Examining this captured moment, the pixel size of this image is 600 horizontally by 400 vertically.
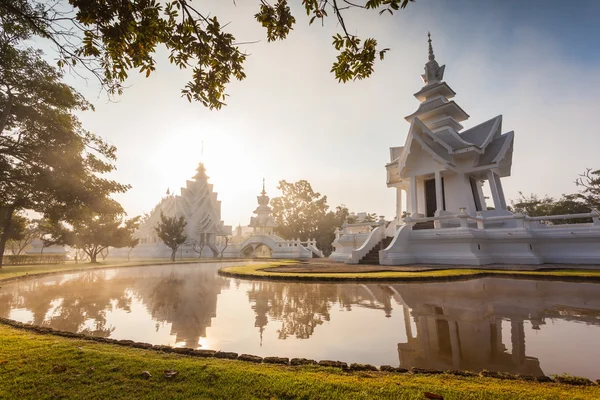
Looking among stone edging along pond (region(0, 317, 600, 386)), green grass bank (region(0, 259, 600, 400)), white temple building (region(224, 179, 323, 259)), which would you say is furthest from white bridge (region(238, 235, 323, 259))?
green grass bank (region(0, 259, 600, 400))

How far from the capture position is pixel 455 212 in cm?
1909

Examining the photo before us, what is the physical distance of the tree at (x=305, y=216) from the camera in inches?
1687

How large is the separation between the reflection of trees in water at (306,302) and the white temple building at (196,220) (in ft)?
123

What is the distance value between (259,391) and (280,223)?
142ft

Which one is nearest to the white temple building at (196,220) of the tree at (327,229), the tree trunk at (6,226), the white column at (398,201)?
the tree at (327,229)

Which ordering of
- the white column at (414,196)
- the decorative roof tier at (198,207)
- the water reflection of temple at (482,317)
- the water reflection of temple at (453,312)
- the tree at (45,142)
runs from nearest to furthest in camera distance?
1. the water reflection of temple at (482,317)
2. the water reflection of temple at (453,312)
3. the tree at (45,142)
4. the white column at (414,196)
5. the decorative roof tier at (198,207)

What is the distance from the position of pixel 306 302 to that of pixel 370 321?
6.82ft

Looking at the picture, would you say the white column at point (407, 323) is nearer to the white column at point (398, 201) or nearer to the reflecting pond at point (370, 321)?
the reflecting pond at point (370, 321)

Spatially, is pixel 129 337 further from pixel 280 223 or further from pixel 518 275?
pixel 280 223

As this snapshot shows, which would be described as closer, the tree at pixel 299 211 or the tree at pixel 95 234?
the tree at pixel 95 234

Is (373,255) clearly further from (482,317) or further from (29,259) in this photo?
(29,259)

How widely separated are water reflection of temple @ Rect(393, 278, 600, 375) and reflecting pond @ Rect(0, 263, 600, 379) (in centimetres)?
2

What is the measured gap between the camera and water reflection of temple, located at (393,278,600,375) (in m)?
3.46

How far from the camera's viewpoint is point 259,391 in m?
2.61
